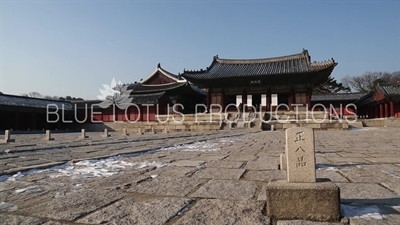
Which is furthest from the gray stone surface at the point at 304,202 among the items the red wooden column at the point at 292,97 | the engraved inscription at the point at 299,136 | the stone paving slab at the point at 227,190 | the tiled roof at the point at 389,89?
the tiled roof at the point at 389,89

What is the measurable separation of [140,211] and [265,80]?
86.4 ft

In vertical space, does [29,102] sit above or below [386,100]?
above

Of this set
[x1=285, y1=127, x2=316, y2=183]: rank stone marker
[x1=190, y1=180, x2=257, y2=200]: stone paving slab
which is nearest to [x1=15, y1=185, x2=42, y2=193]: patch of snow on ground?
[x1=190, y1=180, x2=257, y2=200]: stone paving slab

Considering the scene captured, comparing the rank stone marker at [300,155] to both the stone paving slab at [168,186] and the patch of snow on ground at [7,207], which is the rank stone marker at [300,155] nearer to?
the stone paving slab at [168,186]

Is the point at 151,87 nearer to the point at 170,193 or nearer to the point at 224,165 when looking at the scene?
the point at 224,165

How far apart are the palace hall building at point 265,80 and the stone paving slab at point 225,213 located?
2410 cm

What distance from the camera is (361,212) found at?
7.41 ft

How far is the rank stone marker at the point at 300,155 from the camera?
→ 2.34 metres

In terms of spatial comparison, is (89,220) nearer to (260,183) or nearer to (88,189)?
(88,189)

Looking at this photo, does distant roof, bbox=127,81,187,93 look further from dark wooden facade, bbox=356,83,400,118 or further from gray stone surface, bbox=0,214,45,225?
gray stone surface, bbox=0,214,45,225

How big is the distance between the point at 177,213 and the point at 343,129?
19549 mm

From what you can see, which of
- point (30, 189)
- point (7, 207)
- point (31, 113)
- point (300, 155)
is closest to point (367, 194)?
point (300, 155)

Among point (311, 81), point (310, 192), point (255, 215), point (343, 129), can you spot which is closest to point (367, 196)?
point (310, 192)

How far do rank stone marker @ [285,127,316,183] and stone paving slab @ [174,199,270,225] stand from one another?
0.42 m
